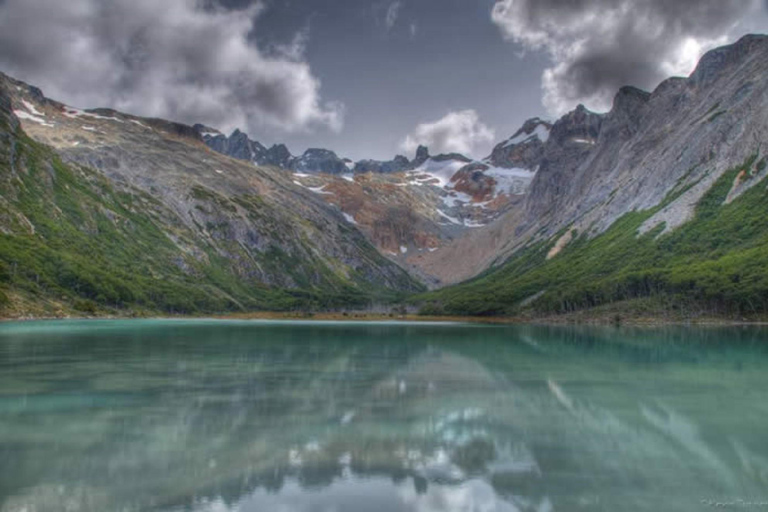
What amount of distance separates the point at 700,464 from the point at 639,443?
10.6ft

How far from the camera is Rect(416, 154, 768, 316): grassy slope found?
119m

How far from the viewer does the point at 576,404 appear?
3197cm

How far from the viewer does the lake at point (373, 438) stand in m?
16.6

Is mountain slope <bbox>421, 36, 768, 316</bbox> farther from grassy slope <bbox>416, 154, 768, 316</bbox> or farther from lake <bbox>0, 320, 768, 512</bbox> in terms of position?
lake <bbox>0, 320, 768, 512</bbox>

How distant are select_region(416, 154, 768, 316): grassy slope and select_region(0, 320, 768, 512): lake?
8267 cm

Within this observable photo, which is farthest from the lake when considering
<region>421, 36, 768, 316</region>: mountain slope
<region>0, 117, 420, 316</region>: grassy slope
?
<region>0, 117, 420, 316</region>: grassy slope

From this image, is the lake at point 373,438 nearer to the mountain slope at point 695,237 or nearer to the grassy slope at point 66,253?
the mountain slope at point 695,237

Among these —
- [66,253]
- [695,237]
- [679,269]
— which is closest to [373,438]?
[679,269]

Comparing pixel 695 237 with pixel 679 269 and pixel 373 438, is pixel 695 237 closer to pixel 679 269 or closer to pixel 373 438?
pixel 679 269

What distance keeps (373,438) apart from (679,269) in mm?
134495

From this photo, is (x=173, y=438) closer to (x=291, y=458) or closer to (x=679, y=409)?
(x=291, y=458)

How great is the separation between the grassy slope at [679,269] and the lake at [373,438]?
271 ft

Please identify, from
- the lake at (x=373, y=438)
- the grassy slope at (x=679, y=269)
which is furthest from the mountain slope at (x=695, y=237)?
the lake at (x=373, y=438)

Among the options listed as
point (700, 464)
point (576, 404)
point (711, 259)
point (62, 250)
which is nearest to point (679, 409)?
point (576, 404)
